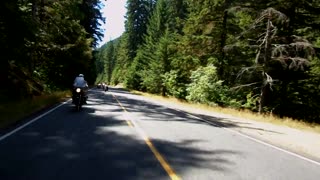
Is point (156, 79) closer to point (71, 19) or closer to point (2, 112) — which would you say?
point (71, 19)

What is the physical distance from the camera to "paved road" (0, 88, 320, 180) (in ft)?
26.6

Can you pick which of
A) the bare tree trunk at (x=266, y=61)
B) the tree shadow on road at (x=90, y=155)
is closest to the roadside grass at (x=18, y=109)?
the tree shadow on road at (x=90, y=155)

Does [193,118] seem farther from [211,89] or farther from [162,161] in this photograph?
[211,89]

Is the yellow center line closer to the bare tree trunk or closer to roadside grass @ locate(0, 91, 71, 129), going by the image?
roadside grass @ locate(0, 91, 71, 129)

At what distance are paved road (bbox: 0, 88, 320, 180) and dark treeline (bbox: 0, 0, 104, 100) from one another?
436 cm

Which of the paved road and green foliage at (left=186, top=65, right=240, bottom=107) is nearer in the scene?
the paved road

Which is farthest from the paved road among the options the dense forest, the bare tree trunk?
the dense forest

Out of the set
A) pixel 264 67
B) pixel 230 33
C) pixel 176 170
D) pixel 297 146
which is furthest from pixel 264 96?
pixel 176 170

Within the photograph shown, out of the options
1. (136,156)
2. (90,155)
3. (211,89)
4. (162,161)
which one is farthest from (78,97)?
(211,89)

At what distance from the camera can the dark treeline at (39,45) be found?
680 inches

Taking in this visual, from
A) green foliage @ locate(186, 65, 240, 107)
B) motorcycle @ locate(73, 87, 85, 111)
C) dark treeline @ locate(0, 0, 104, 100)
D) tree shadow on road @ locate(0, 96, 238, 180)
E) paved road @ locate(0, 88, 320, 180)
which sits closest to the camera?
tree shadow on road @ locate(0, 96, 238, 180)

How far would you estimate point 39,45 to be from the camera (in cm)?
3381

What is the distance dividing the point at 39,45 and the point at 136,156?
25876 millimetres

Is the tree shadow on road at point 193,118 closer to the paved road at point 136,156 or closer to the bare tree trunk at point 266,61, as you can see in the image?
the paved road at point 136,156
